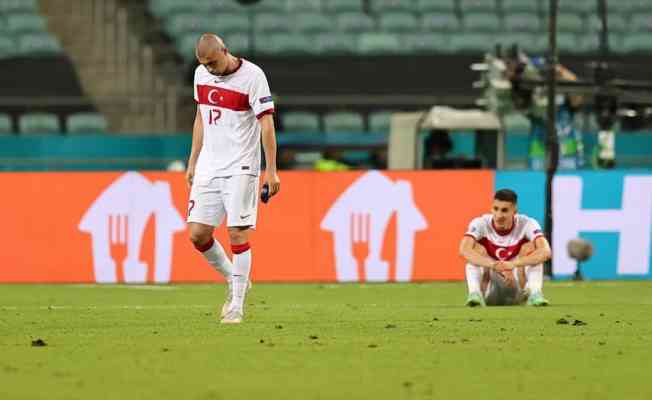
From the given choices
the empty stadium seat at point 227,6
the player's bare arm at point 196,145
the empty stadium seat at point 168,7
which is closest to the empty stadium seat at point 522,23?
the empty stadium seat at point 227,6

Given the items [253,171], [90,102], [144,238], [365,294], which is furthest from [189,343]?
[90,102]

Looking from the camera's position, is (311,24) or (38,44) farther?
(311,24)

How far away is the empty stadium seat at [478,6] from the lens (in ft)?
102

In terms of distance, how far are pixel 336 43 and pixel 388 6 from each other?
178 centimetres

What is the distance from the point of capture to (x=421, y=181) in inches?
776

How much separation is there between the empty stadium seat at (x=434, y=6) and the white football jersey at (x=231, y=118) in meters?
20.4

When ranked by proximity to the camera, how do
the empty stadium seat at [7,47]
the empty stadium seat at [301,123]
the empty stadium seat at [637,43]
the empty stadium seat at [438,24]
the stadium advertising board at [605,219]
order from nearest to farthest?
the stadium advertising board at [605,219] < the empty stadium seat at [301,123] < the empty stadium seat at [7,47] < the empty stadium seat at [637,43] < the empty stadium seat at [438,24]

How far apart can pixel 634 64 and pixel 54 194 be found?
43.7 feet

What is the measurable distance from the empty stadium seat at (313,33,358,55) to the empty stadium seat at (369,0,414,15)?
47.6 inches

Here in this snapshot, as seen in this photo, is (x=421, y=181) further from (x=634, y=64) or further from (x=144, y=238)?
(x=634, y=64)

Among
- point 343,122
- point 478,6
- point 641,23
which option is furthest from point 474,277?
point 641,23

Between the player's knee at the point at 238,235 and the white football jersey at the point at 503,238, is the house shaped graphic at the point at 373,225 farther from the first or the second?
the player's knee at the point at 238,235

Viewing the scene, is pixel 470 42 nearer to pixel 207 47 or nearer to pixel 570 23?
pixel 570 23

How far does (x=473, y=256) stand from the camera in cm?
1301
